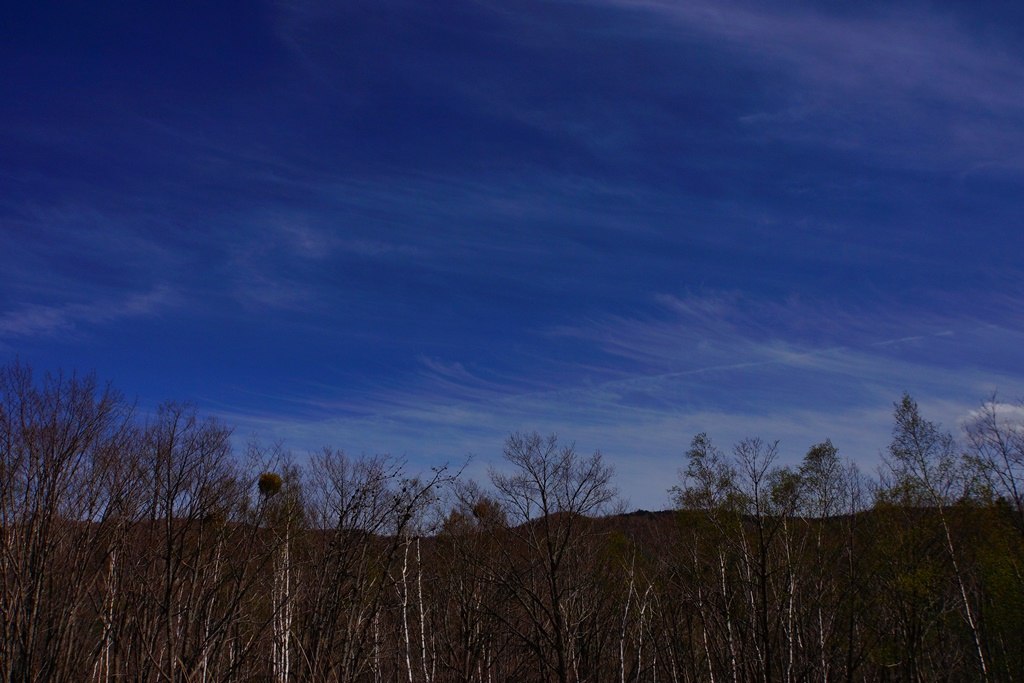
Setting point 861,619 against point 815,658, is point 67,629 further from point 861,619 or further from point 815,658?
point 861,619

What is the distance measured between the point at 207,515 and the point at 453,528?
40.9 ft

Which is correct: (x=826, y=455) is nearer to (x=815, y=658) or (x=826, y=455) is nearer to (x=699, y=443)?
(x=699, y=443)

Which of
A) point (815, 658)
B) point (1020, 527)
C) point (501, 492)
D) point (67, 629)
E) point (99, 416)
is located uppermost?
point (99, 416)

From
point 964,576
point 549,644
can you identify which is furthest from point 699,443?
point 964,576

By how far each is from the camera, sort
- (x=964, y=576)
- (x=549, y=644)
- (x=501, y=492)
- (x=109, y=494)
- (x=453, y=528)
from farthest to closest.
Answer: (x=964, y=576) < (x=453, y=528) < (x=501, y=492) < (x=549, y=644) < (x=109, y=494)

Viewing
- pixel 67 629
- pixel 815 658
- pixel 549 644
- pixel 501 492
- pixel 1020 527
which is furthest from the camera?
pixel 1020 527

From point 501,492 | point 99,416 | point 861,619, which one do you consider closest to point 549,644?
point 501,492

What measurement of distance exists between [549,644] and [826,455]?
48.2 ft

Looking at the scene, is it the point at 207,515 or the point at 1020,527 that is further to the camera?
the point at 1020,527

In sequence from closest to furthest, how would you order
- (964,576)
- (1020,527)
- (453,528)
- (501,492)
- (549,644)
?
(549,644) → (501,492) → (1020,527) → (453,528) → (964,576)

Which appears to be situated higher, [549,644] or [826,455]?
[826,455]

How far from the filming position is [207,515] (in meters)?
18.9

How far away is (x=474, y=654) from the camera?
22.6 m

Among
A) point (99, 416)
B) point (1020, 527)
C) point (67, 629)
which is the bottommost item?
point (67, 629)
